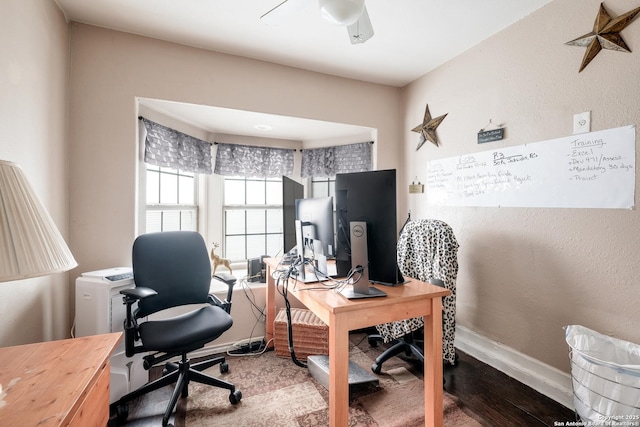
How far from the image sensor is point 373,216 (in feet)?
4.58

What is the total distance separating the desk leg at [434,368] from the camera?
56.8 inches

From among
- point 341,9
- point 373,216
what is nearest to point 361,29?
point 341,9

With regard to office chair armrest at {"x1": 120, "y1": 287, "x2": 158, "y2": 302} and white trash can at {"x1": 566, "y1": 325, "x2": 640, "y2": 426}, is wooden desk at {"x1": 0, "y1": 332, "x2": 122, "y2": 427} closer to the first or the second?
office chair armrest at {"x1": 120, "y1": 287, "x2": 158, "y2": 302}

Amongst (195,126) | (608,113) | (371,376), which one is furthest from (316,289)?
(195,126)

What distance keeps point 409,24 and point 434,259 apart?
174 centimetres

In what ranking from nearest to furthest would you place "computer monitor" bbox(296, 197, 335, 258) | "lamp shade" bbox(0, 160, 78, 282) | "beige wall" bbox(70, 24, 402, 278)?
"lamp shade" bbox(0, 160, 78, 282), "computer monitor" bbox(296, 197, 335, 258), "beige wall" bbox(70, 24, 402, 278)

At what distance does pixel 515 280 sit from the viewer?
2047 millimetres

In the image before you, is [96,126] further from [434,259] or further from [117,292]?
[434,259]

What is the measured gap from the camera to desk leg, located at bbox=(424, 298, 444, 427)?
1442 mm

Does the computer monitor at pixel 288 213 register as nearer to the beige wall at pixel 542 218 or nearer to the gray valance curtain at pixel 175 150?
the gray valance curtain at pixel 175 150

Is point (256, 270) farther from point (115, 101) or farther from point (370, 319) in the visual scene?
point (115, 101)

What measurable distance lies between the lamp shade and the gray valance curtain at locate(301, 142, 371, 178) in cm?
264

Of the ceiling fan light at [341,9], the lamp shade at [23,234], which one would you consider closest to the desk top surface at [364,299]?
the lamp shade at [23,234]

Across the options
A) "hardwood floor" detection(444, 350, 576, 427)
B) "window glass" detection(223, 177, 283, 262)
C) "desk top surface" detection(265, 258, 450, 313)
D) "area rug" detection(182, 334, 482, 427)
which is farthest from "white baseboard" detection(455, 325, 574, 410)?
"window glass" detection(223, 177, 283, 262)
